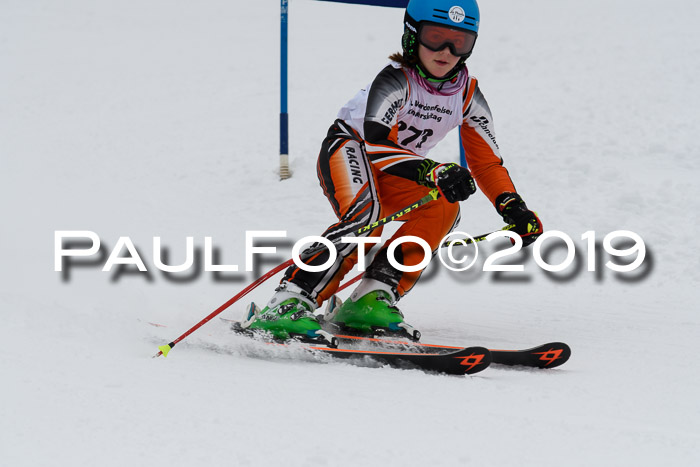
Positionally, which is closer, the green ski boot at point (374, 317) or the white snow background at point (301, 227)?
the white snow background at point (301, 227)

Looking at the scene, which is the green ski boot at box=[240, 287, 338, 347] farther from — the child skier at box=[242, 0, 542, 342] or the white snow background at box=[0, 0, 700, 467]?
the white snow background at box=[0, 0, 700, 467]

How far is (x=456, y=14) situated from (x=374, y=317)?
5.19ft

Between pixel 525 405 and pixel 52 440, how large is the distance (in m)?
1.57

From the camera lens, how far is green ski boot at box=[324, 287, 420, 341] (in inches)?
143

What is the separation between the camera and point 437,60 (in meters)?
3.58

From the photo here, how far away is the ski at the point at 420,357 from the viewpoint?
9.72ft

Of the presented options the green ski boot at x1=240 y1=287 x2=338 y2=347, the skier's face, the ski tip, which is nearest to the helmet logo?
the skier's face

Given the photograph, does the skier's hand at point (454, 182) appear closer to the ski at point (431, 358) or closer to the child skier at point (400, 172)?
the child skier at point (400, 172)

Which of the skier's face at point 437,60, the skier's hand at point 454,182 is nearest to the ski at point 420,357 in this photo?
the skier's hand at point 454,182

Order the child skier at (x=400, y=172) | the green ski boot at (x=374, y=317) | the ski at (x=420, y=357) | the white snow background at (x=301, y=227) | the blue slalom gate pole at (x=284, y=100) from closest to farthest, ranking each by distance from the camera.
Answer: the white snow background at (x=301, y=227) < the ski at (x=420, y=357) < the child skier at (x=400, y=172) < the green ski boot at (x=374, y=317) < the blue slalom gate pole at (x=284, y=100)

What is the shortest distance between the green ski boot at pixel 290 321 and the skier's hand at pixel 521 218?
1.11 metres

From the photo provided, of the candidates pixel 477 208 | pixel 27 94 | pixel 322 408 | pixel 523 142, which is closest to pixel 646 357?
pixel 322 408

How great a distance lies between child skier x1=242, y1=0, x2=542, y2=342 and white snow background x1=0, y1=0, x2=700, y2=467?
1.28ft

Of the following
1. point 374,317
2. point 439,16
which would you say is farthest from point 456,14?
point 374,317
